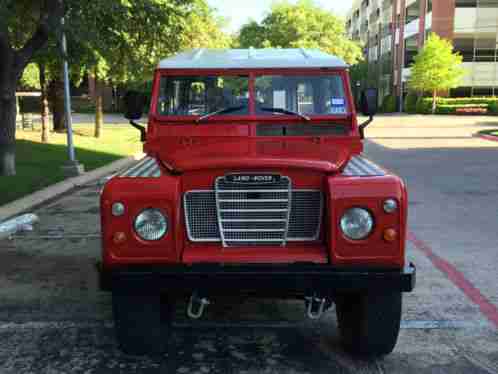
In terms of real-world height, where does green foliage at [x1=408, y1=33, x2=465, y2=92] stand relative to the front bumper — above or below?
above

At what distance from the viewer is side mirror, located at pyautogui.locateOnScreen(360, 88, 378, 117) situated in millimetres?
5684

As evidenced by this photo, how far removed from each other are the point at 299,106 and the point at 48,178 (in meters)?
9.89

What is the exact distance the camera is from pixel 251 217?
13.3ft

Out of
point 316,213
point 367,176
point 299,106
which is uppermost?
point 299,106

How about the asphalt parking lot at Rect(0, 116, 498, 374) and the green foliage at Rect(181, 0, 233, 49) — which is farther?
the green foliage at Rect(181, 0, 233, 49)

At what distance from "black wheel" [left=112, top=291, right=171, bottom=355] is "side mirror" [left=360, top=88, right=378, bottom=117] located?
2.86 m

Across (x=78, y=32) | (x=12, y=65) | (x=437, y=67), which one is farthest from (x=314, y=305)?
(x=437, y=67)

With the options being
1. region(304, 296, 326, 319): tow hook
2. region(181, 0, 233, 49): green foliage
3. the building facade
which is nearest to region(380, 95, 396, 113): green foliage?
the building facade

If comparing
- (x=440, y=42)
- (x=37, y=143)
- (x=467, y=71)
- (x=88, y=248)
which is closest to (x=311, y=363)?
(x=88, y=248)

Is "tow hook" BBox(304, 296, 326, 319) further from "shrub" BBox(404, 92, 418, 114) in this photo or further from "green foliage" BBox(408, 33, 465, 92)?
"shrub" BBox(404, 92, 418, 114)

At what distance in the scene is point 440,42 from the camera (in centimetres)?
5019

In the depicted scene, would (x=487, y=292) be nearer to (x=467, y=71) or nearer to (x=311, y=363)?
(x=311, y=363)

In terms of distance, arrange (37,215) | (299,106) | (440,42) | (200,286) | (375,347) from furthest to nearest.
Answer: (440,42) < (37,215) < (299,106) < (375,347) < (200,286)

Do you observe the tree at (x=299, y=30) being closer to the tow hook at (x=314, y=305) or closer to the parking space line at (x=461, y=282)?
the parking space line at (x=461, y=282)
